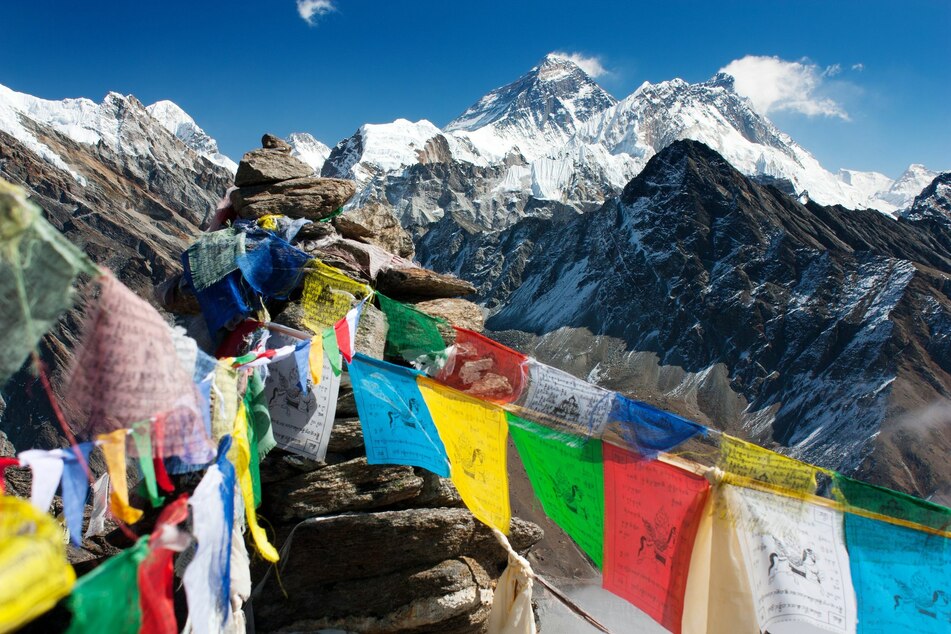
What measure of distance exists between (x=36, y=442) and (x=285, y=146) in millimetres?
68808

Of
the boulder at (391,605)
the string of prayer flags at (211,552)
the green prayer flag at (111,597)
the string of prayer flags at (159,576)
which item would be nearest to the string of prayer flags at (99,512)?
the boulder at (391,605)

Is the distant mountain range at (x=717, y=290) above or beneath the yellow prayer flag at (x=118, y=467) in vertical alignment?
above

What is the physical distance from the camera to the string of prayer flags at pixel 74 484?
262 cm

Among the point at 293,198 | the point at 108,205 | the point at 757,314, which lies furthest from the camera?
the point at 757,314

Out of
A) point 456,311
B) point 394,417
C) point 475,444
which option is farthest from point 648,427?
point 456,311

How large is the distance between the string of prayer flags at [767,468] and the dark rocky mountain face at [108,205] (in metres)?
51.2

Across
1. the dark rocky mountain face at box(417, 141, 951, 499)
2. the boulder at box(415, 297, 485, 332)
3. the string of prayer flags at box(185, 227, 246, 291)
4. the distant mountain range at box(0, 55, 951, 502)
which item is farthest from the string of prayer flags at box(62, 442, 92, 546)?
the dark rocky mountain face at box(417, 141, 951, 499)

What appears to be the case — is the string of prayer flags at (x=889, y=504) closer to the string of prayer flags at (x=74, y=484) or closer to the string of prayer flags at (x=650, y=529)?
the string of prayer flags at (x=650, y=529)

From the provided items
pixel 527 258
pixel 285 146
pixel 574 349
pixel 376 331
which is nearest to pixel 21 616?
pixel 376 331

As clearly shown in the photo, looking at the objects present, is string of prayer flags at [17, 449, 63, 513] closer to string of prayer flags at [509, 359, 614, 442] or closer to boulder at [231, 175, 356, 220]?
string of prayer flags at [509, 359, 614, 442]

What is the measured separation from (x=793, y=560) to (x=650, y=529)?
2.93ft

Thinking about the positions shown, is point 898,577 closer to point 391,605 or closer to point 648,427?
point 648,427

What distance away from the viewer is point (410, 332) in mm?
7102

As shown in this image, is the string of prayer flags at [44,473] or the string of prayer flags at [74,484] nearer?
the string of prayer flags at [44,473]
